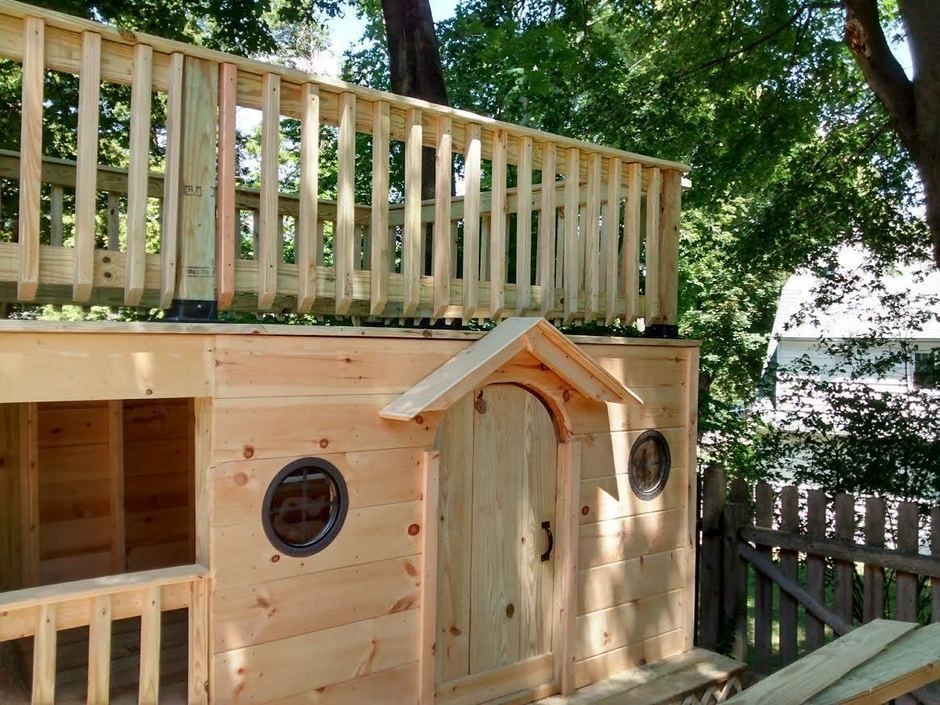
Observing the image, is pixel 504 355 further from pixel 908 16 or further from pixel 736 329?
pixel 736 329

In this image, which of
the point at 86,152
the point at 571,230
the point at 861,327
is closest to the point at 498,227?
the point at 571,230

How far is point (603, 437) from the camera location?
5016 millimetres

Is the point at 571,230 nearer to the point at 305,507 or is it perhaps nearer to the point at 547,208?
the point at 547,208

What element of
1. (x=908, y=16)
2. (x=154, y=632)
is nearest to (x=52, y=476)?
(x=154, y=632)

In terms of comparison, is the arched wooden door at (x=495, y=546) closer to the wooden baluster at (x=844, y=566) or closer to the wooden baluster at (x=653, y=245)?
the wooden baluster at (x=653, y=245)

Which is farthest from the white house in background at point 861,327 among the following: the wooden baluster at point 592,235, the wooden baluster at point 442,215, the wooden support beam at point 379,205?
the wooden support beam at point 379,205


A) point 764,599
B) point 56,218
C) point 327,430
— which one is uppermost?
point 56,218

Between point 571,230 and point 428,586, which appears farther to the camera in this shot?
point 571,230

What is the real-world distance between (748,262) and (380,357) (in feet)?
20.3

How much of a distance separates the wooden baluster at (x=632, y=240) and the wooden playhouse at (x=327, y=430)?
0.02m

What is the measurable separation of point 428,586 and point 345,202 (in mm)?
1967

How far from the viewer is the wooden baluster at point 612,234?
16.5 ft

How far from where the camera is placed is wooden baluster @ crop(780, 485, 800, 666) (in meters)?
5.72

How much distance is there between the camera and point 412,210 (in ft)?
13.8
